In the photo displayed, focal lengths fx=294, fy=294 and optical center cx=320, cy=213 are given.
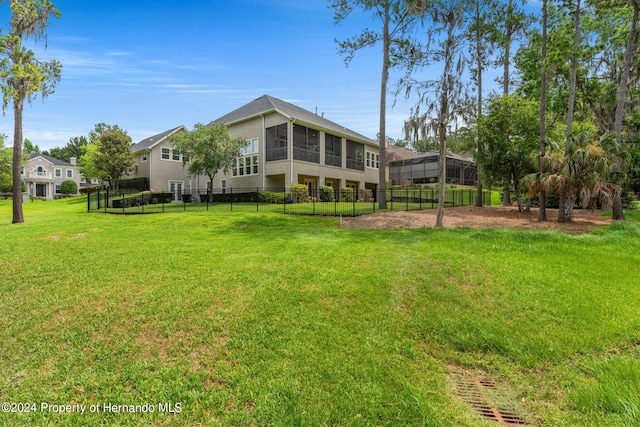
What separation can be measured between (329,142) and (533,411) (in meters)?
25.5

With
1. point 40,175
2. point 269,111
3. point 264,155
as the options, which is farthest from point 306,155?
point 40,175

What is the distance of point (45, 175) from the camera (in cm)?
4681

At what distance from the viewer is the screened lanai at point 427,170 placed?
37625mm

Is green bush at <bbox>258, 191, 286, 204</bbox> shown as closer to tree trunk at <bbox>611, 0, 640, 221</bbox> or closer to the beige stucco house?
the beige stucco house

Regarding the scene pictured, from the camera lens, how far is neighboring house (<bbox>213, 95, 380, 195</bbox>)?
76.4ft

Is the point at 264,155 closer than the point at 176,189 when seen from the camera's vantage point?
Yes

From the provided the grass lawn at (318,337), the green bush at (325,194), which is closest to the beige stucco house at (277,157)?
the green bush at (325,194)

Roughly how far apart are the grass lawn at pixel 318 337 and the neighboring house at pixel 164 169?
23898mm

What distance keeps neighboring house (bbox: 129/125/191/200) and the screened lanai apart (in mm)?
25561

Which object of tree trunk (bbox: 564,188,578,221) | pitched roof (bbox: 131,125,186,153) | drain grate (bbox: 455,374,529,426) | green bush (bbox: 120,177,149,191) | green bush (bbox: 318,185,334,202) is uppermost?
pitched roof (bbox: 131,125,186,153)

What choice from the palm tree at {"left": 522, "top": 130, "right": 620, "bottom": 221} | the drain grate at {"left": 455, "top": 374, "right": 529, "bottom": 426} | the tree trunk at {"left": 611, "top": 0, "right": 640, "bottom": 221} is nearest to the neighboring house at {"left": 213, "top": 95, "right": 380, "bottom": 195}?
the palm tree at {"left": 522, "top": 130, "right": 620, "bottom": 221}

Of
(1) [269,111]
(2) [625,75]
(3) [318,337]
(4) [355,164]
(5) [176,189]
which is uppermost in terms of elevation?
(1) [269,111]

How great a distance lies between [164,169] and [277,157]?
1332 cm

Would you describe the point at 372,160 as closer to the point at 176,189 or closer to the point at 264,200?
the point at 264,200
